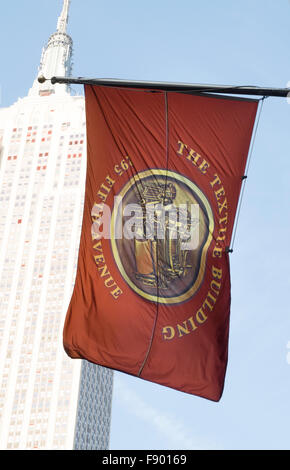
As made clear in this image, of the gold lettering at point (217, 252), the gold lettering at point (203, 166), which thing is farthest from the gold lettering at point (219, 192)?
the gold lettering at point (217, 252)

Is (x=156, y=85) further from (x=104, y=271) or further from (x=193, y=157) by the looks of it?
(x=104, y=271)

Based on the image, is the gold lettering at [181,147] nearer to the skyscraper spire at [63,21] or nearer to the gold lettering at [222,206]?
the gold lettering at [222,206]

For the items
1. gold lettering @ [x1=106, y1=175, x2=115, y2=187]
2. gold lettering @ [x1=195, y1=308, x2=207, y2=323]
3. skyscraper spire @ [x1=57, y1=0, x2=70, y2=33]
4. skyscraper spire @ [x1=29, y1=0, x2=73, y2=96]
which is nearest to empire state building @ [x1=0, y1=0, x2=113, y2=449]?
skyscraper spire @ [x1=29, y1=0, x2=73, y2=96]

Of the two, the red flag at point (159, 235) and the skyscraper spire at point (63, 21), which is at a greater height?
the skyscraper spire at point (63, 21)

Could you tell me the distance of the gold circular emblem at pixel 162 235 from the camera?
43.3ft

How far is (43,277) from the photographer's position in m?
108

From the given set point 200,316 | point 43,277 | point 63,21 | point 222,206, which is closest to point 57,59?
point 63,21

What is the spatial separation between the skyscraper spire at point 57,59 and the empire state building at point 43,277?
0.87 meters

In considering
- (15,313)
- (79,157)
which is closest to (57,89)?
(79,157)

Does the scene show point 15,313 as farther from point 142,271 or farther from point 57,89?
point 142,271

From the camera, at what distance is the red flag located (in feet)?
42.9

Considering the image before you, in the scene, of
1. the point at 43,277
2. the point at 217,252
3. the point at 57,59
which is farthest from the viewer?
the point at 57,59

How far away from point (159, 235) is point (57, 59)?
427 feet
